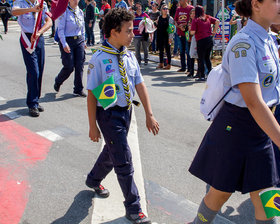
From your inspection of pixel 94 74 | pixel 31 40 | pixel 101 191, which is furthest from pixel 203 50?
pixel 94 74

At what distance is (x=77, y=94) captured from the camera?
753 cm

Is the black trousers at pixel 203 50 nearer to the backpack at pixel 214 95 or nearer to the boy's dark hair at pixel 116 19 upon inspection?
the boy's dark hair at pixel 116 19

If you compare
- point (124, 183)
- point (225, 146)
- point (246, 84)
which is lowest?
point (124, 183)

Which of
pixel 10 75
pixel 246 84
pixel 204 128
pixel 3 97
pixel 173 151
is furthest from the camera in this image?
pixel 10 75

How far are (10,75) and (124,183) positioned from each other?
274 inches

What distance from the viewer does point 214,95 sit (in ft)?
8.20

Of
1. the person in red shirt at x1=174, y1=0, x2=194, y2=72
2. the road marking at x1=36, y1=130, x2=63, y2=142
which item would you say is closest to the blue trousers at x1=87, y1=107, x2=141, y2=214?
the road marking at x1=36, y1=130, x2=63, y2=142

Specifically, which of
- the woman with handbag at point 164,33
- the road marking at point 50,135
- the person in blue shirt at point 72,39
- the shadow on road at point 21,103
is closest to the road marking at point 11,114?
the shadow on road at point 21,103

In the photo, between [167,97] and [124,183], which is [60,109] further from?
[124,183]

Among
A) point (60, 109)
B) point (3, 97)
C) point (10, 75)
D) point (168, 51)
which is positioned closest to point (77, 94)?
point (60, 109)

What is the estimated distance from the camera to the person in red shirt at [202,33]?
8.97 metres

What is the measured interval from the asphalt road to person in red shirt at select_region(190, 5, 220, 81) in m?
0.89

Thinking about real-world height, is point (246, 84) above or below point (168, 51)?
above

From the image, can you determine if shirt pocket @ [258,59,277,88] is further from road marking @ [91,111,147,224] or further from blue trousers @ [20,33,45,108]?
blue trousers @ [20,33,45,108]
